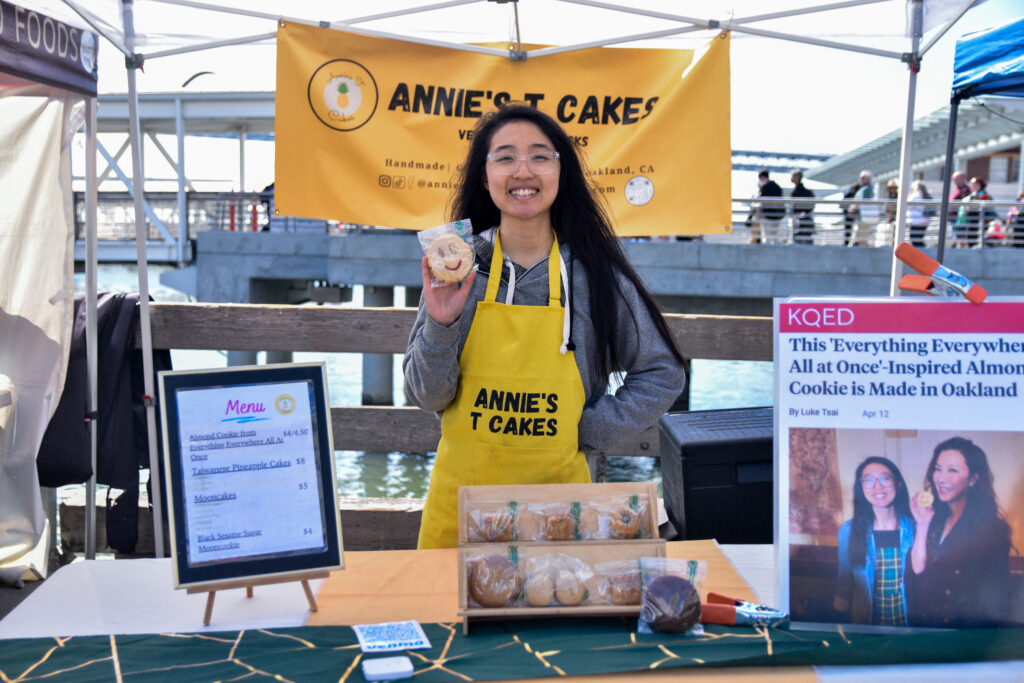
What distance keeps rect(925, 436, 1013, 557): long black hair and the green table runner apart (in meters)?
0.18

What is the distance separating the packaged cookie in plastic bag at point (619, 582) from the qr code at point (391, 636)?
33 cm

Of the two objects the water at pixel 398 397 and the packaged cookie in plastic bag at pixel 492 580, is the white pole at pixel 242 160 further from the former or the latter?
the packaged cookie in plastic bag at pixel 492 580

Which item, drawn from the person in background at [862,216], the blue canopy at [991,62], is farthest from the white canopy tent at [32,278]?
the person in background at [862,216]

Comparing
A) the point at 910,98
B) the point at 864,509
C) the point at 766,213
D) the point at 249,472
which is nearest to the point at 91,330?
the point at 249,472

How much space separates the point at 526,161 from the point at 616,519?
35.0 inches

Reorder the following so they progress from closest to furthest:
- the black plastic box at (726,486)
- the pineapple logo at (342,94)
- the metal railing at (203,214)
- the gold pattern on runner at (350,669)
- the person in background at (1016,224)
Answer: the gold pattern on runner at (350,669), the black plastic box at (726,486), the pineapple logo at (342,94), the person in background at (1016,224), the metal railing at (203,214)

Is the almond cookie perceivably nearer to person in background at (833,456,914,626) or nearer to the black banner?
person in background at (833,456,914,626)

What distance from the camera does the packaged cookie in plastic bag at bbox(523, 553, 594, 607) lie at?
148 cm

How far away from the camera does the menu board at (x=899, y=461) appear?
56.5 inches

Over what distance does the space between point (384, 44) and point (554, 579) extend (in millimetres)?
2824

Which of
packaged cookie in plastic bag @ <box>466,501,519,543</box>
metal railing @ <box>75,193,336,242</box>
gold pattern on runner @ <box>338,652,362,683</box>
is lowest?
gold pattern on runner @ <box>338,652,362,683</box>

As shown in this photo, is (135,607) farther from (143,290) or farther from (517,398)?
(143,290)

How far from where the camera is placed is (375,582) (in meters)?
1.73

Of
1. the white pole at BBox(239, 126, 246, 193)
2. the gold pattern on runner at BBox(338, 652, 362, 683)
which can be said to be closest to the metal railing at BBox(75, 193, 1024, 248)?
the white pole at BBox(239, 126, 246, 193)
